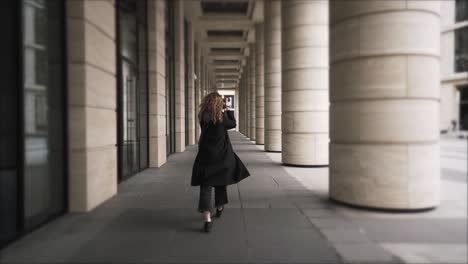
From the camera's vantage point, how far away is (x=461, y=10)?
3715mm

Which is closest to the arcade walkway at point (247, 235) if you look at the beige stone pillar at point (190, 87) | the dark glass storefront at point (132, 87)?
the dark glass storefront at point (132, 87)

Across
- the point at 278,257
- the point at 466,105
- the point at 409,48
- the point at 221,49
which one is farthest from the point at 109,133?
the point at 221,49

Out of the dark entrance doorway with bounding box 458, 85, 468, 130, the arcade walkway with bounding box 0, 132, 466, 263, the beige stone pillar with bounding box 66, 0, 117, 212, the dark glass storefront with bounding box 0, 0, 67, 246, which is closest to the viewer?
the dark entrance doorway with bounding box 458, 85, 468, 130

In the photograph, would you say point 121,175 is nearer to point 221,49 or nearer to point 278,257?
point 278,257

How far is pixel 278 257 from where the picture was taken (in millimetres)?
4145

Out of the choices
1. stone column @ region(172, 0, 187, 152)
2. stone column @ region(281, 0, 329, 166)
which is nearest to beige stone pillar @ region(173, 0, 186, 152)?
stone column @ region(172, 0, 187, 152)

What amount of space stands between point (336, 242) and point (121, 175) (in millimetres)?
5972

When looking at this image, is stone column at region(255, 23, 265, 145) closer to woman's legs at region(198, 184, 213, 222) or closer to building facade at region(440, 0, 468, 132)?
woman's legs at region(198, 184, 213, 222)

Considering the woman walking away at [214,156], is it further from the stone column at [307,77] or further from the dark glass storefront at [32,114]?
the stone column at [307,77]

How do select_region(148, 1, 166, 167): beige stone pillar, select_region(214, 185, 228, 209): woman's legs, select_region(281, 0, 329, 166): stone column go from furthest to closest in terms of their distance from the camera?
select_region(148, 1, 166, 167): beige stone pillar, select_region(281, 0, 329, 166): stone column, select_region(214, 185, 228, 209): woman's legs

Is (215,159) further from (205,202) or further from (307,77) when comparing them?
(307,77)

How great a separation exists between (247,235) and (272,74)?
14.5 m

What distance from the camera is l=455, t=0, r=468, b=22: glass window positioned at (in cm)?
359

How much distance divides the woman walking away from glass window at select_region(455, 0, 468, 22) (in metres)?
2.90
